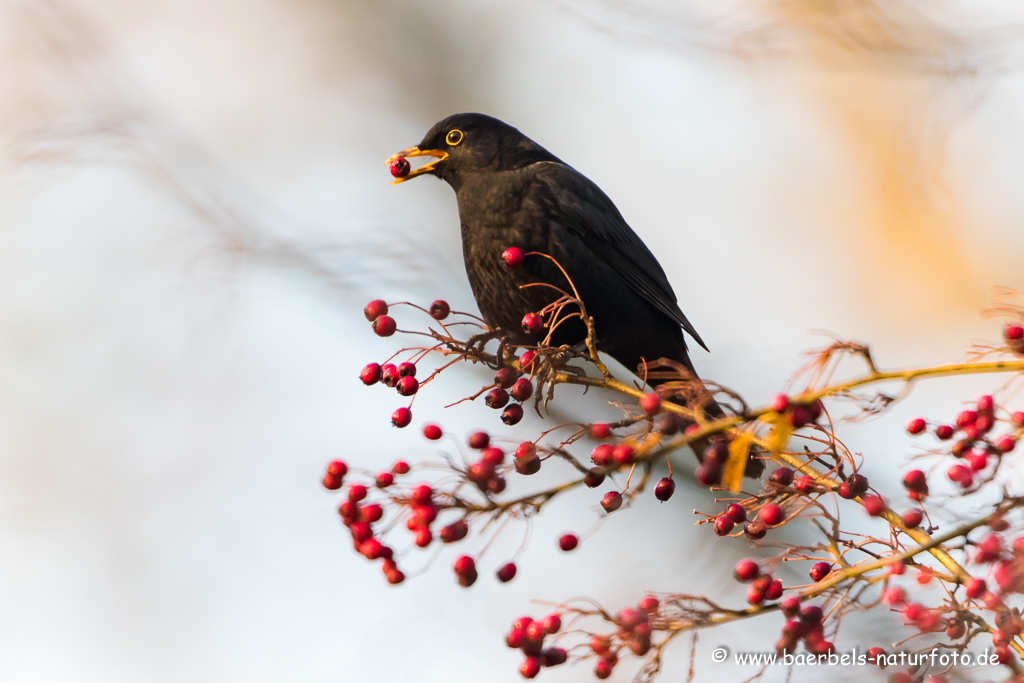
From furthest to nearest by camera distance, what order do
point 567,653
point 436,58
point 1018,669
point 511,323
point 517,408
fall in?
point 436,58
point 511,323
point 517,408
point 567,653
point 1018,669

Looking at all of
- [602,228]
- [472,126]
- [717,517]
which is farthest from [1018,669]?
[472,126]

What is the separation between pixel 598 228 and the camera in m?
4.27

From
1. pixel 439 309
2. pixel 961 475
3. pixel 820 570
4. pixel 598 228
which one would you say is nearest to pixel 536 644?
pixel 820 570

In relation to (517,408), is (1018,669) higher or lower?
lower

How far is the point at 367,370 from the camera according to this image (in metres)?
2.54

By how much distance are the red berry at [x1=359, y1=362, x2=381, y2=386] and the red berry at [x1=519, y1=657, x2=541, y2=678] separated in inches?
40.0

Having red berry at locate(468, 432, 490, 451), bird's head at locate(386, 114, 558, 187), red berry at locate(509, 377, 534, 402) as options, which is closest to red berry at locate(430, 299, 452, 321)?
red berry at locate(509, 377, 534, 402)

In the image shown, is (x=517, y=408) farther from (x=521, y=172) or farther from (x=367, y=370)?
(x=521, y=172)

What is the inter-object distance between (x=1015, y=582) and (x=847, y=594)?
298 millimetres

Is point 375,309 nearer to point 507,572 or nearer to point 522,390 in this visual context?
point 522,390

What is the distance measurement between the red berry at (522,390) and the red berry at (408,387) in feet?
0.96

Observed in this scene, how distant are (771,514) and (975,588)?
0.41 metres

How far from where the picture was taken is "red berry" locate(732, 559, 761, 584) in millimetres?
1765

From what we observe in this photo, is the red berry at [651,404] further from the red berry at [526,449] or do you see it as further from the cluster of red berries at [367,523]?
the cluster of red berries at [367,523]
